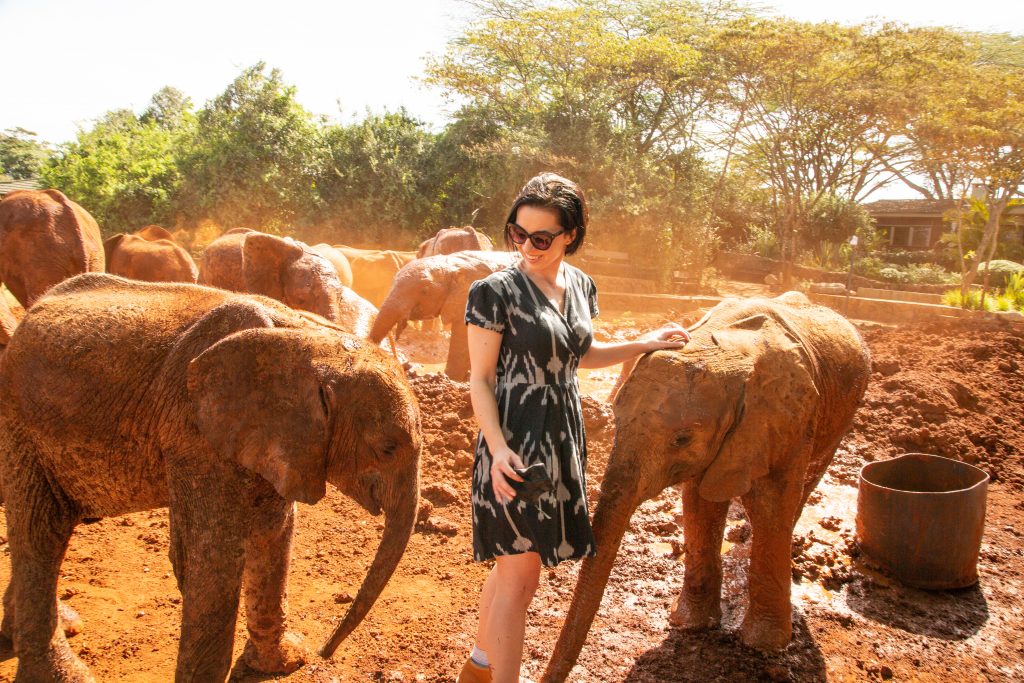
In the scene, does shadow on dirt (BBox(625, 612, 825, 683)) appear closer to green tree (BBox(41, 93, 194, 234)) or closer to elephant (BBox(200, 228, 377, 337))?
elephant (BBox(200, 228, 377, 337))

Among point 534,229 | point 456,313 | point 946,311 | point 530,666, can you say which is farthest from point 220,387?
point 946,311

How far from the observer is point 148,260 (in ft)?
36.0

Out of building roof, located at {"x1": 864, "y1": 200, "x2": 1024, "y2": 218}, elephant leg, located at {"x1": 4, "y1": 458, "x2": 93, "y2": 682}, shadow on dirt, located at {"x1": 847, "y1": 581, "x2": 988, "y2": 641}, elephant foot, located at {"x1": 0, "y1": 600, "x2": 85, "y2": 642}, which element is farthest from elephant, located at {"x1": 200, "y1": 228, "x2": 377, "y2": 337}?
building roof, located at {"x1": 864, "y1": 200, "x2": 1024, "y2": 218}

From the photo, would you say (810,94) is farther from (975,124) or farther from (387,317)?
(387,317)

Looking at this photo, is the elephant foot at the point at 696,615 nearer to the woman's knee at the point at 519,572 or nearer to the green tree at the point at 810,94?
the woman's knee at the point at 519,572

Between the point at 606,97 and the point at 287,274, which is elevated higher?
the point at 606,97

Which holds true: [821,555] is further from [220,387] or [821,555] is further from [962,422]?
[220,387]

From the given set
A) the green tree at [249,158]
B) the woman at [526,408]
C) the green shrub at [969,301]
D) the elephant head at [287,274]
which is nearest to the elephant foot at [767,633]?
the woman at [526,408]

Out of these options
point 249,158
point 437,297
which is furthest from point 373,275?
point 249,158

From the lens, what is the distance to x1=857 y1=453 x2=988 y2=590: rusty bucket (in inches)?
177

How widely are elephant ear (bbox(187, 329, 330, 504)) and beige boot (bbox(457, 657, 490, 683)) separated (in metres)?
1.05

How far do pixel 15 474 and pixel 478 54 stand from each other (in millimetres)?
23572

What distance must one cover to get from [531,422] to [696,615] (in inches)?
86.3

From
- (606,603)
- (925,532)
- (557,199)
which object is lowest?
(606,603)
